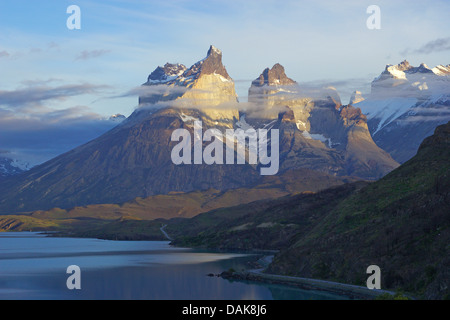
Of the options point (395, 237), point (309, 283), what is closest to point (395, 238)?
point (395, 237)

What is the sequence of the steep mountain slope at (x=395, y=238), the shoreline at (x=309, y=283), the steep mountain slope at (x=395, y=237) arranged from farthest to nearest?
the steep mountain slope at (x=395, y=237) → the shoreline at (x=309, y=283) → the steep mountain slope at (x=395, y=238)

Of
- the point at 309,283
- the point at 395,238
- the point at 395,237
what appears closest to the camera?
the point at 395,238

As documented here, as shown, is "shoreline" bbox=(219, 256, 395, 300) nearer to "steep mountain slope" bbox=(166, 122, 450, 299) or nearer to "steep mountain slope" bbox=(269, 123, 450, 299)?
"steep mountain slope" bbox=(166, 122, 450, 299)

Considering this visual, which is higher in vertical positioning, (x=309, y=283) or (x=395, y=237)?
(x=395, y=237)

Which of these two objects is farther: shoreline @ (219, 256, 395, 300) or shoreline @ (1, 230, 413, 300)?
shoreline @ (219, 256, 395, 300)

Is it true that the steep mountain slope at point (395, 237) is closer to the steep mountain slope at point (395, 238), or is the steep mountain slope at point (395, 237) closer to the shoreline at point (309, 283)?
the steep mountain slope at point (395, 238)

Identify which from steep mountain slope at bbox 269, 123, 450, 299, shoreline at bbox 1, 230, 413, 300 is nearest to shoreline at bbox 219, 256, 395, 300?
shoreline at bbox 1, 230, 413, 300

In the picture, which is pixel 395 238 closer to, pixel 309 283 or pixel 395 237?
pixel 395 237

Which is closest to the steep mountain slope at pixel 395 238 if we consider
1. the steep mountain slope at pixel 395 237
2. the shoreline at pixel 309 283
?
the steep mountain slope at pixel 395 237

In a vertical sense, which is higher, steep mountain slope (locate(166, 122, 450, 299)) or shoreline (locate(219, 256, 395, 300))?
steep mountain slope (locate(166, 122, 450, 299))

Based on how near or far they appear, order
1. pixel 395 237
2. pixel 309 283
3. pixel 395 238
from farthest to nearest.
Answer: pixel 309 283
pixel 395 237
pixel 395 238

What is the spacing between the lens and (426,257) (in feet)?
436

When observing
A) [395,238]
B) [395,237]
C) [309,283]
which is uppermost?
[395,237]

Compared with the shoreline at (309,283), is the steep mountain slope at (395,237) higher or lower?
higher
